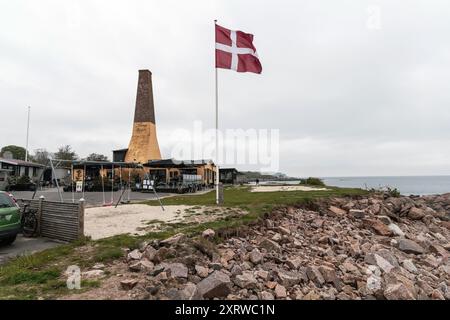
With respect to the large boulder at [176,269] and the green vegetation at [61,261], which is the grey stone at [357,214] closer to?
the green vegetation at [61,261]

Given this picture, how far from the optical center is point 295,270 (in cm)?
614

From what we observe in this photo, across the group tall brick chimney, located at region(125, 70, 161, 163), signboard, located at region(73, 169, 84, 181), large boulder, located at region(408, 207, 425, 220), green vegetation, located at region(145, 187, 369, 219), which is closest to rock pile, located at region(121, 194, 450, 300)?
green vegetation, located at region(145, 187, 369, 219)

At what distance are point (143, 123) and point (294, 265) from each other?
33402 millimetres

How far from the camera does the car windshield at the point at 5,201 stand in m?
6.96

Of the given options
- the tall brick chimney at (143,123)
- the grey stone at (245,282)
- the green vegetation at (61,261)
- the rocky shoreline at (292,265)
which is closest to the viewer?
the green vegetation at (61,261)

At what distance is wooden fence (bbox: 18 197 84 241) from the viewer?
7223mm

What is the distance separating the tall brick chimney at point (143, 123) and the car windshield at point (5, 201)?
29188 mm

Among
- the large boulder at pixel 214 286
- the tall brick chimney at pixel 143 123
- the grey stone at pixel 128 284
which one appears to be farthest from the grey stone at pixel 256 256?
the tall brick chimney at pixel 143 123

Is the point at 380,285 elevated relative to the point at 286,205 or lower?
lower
